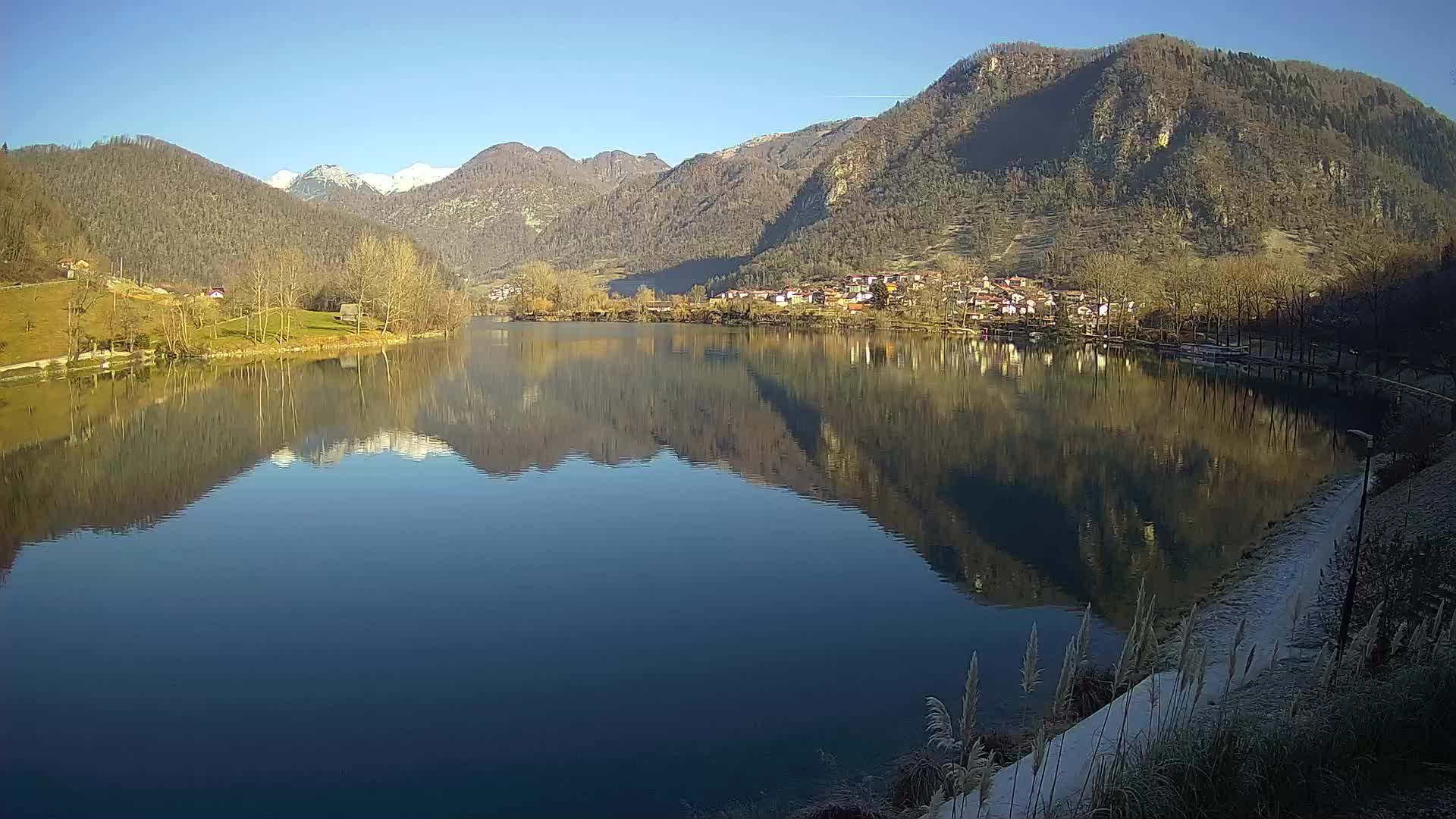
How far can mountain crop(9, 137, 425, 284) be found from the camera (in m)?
111

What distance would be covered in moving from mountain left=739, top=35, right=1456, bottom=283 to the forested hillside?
98725 millimetres

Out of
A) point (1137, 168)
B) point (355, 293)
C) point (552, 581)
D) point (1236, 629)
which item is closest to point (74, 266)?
point (355, 293)

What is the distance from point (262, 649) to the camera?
11.3m

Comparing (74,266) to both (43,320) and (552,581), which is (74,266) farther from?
(552,581)

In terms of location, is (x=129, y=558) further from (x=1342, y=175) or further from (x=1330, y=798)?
(x=1342, y=175)

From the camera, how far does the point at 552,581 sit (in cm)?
1427

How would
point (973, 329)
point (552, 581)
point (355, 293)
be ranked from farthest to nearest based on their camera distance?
point (973, 329) → point (355, 293) → point (552, 581)

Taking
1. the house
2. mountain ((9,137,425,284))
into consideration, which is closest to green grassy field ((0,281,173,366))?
the house

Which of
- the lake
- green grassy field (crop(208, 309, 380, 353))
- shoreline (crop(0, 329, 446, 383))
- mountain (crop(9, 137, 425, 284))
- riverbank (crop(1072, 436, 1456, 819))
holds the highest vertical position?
mountain (crop(9, 137, 425, 284))

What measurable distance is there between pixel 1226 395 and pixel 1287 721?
3768 cm

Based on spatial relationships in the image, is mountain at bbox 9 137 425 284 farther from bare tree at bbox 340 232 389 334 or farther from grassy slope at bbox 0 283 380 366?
grassy slope at bbox 0 283 380 366

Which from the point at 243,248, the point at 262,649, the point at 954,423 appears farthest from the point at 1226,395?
the point at 243,248

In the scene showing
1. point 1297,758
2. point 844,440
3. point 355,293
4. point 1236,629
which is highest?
point 355,293

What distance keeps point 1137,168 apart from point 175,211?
134388 millimetres
